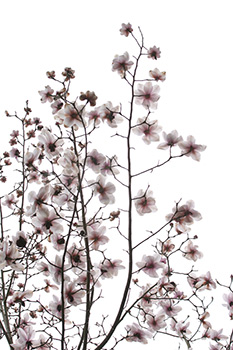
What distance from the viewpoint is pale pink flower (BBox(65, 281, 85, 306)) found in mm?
1371

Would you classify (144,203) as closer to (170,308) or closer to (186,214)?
(186,214)

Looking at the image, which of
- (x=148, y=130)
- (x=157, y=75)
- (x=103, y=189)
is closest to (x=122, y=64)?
(x=157, y=75)

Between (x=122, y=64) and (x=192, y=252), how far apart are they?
956 millimetres

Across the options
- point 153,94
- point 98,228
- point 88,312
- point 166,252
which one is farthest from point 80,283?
point 153,94

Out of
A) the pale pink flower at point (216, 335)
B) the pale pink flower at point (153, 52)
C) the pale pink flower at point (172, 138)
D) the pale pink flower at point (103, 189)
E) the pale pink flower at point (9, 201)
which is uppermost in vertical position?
the pale pink flower at point (9, 201)

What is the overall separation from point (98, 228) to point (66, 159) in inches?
14.7

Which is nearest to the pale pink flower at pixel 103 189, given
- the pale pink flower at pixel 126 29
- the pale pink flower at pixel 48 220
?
the pale pink flower at pixel 48 220

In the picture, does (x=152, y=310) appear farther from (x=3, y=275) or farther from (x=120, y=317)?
(x=3, y=275)

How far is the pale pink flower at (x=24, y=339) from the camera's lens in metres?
1.32

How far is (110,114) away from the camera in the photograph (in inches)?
Result: 57.0

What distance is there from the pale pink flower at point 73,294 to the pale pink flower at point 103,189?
38cm

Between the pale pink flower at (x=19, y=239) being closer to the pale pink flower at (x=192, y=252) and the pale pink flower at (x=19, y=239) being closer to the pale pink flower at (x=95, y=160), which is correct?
the pale pink flower at (x=95, y=160)

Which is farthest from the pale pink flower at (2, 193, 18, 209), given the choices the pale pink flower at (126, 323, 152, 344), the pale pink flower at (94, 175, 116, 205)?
the pale pink flower at (126, 323, 152, 344)

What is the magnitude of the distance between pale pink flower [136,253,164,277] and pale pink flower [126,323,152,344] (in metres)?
0.27
